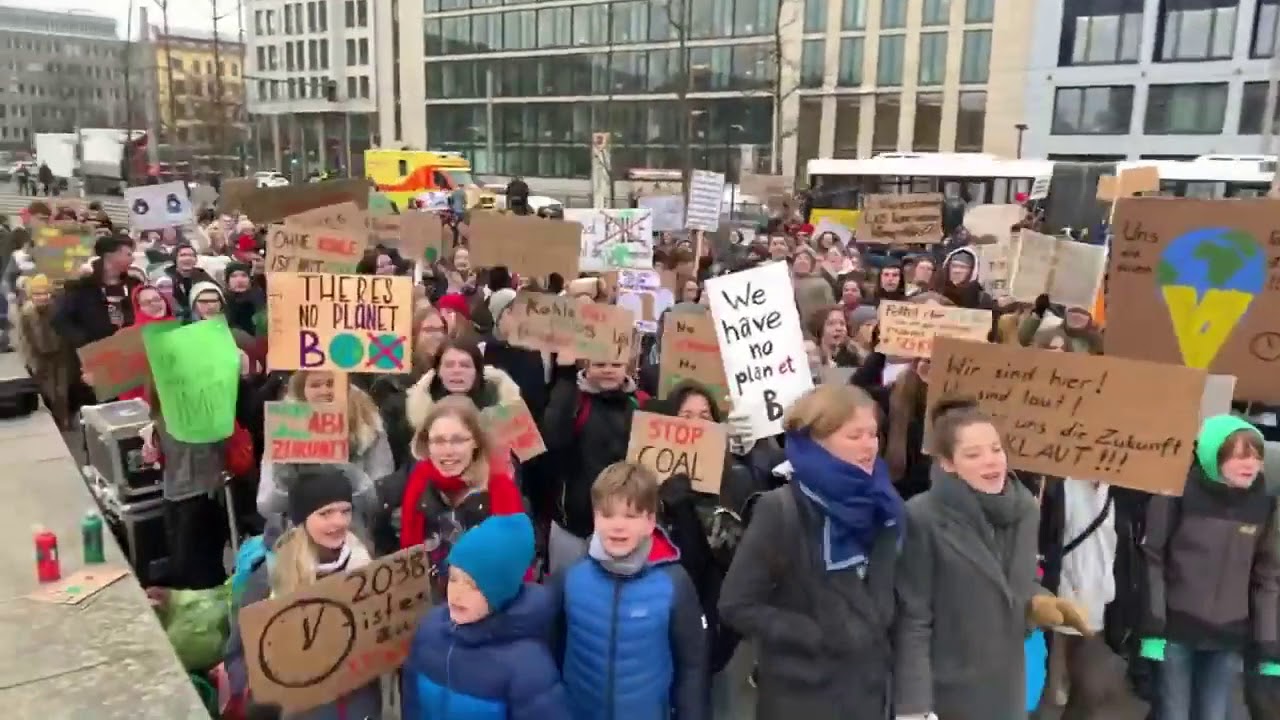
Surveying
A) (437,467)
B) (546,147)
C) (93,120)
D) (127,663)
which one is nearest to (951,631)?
(437,467)

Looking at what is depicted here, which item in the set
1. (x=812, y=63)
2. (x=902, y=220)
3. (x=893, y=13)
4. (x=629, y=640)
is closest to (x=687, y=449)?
(x=629, y=640)

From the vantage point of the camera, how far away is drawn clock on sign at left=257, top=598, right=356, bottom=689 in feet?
9.53

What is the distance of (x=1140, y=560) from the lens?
394 cm

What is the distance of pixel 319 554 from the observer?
336 centimetres

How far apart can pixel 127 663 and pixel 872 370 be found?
3919 millimetres

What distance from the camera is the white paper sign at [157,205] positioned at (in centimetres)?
1117

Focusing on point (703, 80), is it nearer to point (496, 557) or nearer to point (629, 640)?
point (629, 640)

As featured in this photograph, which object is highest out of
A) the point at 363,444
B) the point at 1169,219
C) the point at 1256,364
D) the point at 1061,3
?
the point at 1061,3

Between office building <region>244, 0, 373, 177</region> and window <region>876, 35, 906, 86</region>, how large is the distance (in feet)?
117

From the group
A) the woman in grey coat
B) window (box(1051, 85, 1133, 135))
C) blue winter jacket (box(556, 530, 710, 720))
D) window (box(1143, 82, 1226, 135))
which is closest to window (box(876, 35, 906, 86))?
window (box(1051, 85, 1133, 135))

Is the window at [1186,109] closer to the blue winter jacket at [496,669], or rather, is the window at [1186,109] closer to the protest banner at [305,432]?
the protest banner at [305,432]

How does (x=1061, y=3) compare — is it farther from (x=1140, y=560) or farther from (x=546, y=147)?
(x=1140, y=560)

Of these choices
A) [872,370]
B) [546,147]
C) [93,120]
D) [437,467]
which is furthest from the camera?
[93,120]

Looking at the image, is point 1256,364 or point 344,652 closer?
point 344,652
